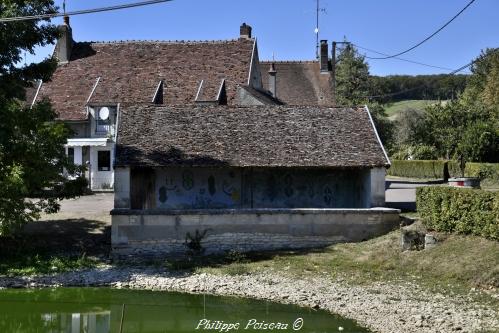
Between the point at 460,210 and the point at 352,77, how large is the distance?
4519 centimetres

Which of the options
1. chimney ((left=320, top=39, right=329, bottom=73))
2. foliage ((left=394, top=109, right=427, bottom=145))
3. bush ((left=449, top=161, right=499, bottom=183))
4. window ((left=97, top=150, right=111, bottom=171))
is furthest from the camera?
foliage ((left=394, top=109, right=427, bottom=145))

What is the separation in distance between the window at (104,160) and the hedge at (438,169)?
22.3 meters

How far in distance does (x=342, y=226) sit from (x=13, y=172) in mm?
10909

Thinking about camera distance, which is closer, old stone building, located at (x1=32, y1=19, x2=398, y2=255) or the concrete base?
the concrete base

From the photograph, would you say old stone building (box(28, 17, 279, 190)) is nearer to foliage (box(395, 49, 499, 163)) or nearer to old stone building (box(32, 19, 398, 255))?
old stone building (box(32, 19, 398, 255))

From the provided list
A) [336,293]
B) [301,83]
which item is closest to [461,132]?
[301,83]

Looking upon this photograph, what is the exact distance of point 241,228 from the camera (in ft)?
74.1

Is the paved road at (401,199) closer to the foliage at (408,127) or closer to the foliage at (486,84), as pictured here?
the foliage at (486,84)

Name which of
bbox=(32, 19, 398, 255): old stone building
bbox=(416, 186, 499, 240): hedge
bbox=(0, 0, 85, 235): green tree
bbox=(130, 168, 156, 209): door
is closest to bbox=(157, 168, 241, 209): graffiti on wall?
bbox=(32, 19, 398, 255): old stone building

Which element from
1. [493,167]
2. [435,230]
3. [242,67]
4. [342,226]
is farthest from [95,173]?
[493,167]

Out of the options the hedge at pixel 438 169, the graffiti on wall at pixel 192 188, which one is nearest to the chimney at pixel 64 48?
the graffiti on wall at pixel 192 188

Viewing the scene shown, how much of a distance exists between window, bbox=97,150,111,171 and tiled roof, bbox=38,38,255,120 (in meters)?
2.22

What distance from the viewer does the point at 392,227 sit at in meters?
22.8

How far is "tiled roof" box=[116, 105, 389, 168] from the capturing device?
Answer: 23438 millimetres
